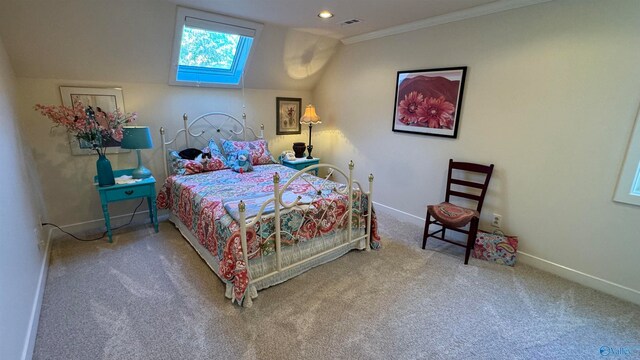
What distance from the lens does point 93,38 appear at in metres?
2.84

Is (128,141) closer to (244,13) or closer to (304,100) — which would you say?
(244,13)

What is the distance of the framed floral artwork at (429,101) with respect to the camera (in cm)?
314

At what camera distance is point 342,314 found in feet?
6.96

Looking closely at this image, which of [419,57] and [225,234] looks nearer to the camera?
[225,234]

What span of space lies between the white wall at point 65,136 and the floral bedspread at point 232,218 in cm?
68

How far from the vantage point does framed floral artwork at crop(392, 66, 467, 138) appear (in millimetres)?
3143

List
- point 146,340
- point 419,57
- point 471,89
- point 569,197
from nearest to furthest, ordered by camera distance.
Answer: point 146,340 < point 569,197 < point 471,89 < point 419,57

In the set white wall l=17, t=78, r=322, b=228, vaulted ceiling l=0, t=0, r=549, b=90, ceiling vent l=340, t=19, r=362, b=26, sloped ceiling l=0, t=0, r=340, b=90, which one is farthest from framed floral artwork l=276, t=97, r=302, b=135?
ceiling vent l=340, t=19, r=362, b=26

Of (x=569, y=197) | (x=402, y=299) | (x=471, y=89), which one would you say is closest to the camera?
(x=402, y=299)

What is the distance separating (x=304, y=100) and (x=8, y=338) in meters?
4.33

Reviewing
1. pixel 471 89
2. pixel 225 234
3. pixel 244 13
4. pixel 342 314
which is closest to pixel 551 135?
pixel 471 89

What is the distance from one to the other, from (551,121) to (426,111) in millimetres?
1209

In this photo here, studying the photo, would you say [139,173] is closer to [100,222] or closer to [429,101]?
[100,222]

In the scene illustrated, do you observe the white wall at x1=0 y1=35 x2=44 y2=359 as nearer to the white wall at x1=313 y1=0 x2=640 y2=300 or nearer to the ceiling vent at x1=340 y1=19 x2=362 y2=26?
the ceiling vent at x1=340 y1=19 x2=362 y2=26
